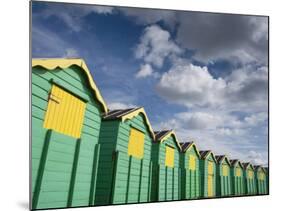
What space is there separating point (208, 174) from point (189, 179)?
71cm

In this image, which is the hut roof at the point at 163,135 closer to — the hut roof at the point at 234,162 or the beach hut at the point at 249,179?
the hut roof at the point at 234,162

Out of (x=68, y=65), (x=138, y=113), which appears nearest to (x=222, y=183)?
(x=138, y=113)

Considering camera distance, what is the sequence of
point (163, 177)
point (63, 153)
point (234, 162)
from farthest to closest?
point (234, 162), point (163, 177), point (63, 153)

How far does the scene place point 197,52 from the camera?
696 cm

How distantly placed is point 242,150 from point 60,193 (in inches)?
158

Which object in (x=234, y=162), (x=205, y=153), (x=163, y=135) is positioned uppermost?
(x=163, y=135)

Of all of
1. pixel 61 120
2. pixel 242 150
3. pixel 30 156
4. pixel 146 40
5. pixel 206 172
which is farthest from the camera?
pixel 206 172

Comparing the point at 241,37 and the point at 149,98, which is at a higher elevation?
the point at 241,37

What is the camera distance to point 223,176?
8555mm

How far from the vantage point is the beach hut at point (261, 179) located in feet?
25.2

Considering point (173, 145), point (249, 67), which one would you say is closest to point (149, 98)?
point (173, 145)

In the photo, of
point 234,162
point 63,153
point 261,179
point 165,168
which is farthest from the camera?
point 234,162

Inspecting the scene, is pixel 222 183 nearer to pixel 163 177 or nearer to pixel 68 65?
pixel 163 177

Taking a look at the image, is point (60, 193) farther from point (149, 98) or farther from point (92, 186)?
point (149, 98)
